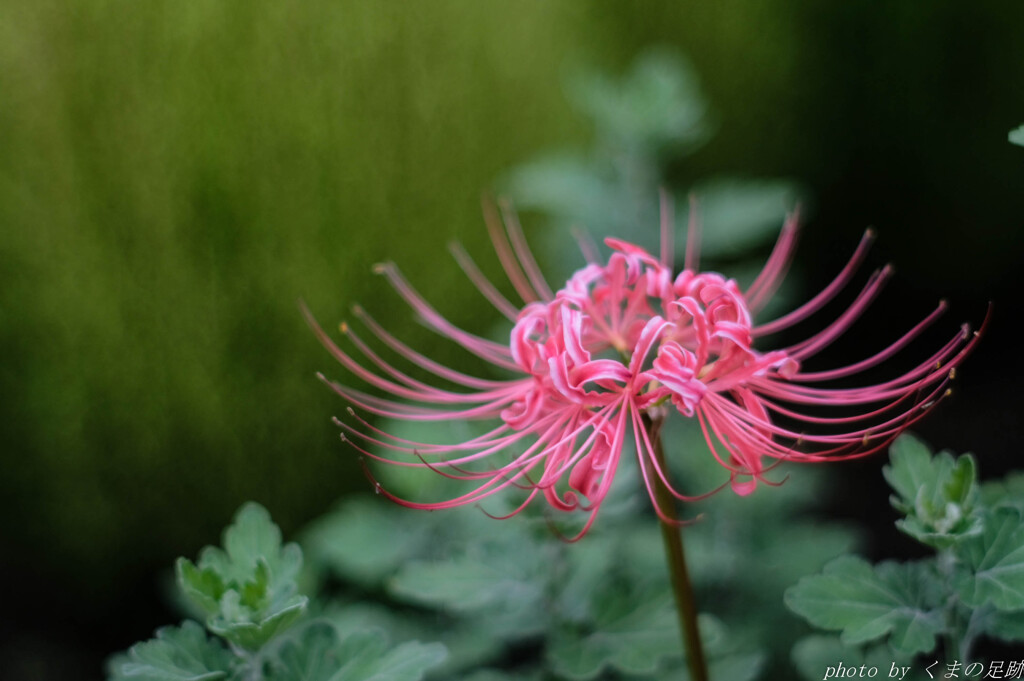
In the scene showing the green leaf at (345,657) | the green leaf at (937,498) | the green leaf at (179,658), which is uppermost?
the green leaf at (179,658)

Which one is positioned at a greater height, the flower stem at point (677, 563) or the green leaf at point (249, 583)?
the green leaf at point (249, 583)

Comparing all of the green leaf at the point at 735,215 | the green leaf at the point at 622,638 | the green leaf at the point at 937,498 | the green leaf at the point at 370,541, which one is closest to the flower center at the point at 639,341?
the green leaf at the point at 937,498

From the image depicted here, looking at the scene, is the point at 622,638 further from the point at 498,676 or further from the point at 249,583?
the point at 249,583

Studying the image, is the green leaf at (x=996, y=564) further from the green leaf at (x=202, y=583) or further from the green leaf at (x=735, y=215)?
the green leaf at (x=735, y=215)

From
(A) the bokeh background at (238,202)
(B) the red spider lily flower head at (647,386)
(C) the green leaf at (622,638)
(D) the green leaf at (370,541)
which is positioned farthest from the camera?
(A) the bokeh background at (238,202)

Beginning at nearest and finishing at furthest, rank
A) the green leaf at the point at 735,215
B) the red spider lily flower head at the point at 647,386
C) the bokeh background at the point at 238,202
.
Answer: the red spider lily flower head at the point at 647,386, the green leaf at the point at 735,215, the bokeh background at the point at 238,202

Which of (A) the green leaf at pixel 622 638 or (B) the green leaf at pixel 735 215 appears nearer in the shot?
(A) the green leaf at pixel 622 638
